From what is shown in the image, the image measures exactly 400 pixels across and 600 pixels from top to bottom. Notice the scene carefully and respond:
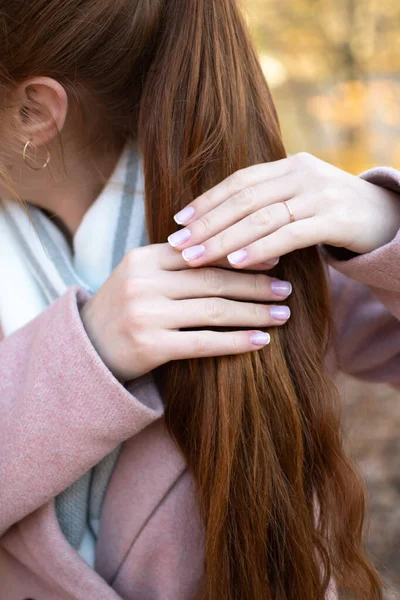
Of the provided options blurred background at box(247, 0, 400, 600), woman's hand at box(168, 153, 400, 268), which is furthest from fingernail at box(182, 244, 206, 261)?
blurred background at box(247, 0, 400, 600)

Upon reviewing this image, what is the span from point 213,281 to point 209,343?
3.6 inches

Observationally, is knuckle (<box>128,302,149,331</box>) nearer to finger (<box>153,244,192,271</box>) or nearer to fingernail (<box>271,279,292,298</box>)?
finger (<box>153,244,192,271</box>)

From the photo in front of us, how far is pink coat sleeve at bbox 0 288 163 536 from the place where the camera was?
0.85 meters

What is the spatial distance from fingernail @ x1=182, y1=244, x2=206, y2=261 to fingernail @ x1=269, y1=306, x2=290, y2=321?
0.46ft

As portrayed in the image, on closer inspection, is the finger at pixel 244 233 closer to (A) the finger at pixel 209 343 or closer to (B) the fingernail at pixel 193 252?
(B) the fingernail at pixel 193 252

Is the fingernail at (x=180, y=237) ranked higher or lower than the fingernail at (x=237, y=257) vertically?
higher

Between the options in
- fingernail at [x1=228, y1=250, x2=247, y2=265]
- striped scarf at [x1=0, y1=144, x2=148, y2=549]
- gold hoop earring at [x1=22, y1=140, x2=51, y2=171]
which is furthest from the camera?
striped scarf at [x1=0, y1=144, x2=148, y2=549]

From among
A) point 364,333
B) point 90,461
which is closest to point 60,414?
point 90,461

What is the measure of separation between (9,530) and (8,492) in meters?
0.19

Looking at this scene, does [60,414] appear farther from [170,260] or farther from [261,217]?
[261,217]

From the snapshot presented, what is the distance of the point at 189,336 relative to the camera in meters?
0.84

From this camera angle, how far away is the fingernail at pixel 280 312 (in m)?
0.88

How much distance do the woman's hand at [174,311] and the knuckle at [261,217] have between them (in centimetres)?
9

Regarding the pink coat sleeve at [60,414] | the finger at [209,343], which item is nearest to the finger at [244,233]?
the finger at [209,343]
